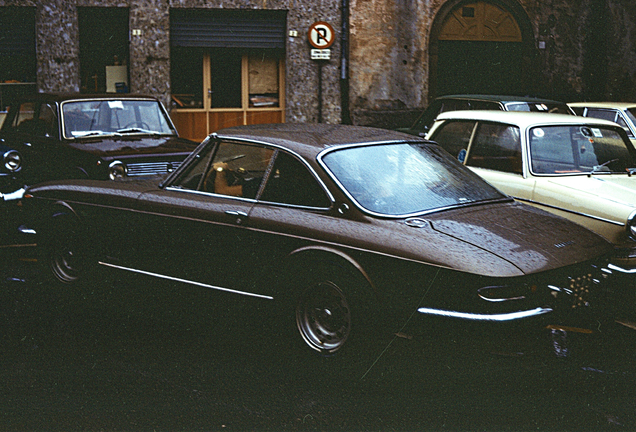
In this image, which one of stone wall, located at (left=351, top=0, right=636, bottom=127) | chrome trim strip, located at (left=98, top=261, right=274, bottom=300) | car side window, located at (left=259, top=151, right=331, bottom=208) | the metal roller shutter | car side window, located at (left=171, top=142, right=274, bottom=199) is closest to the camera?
car side window, located at (left=259, top=151, right=331, bottom=208)

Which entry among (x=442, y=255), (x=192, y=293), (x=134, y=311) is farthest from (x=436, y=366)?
(x=134, y=311)

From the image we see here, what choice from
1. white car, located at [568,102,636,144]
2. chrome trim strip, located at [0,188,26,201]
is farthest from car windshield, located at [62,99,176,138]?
white car, located at [568,102,636,144]

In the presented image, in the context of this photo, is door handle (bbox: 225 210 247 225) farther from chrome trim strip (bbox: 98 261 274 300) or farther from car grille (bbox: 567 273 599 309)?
car grille (bbox: 567 273 599 309)

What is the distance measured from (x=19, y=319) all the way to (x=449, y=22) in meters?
15.0

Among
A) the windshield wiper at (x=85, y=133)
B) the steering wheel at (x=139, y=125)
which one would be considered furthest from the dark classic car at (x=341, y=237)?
the steering wheel at (x=139, y=125)

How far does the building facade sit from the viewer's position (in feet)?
53.0

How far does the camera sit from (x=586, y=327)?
4.21 m

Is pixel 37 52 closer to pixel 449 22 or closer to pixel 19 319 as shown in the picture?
pixel 449 22

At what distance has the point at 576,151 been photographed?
6.68m

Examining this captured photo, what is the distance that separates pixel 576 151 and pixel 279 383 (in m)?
3.76

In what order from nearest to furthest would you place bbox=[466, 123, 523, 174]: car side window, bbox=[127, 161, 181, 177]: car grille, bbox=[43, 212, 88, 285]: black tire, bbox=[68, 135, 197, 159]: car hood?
1. bbox=[43, 212, 88, 285]: black tire
2. bbox=[466, 123, 523, 174]: car side window
3. bbox=[127, 161, 181, 177]: car grille
4. bbox=[68, 135, 197, 159]: car hood

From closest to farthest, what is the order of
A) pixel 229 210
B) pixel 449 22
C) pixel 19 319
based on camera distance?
pixel 229 210 < pixel 19 319 < pixel 449 22

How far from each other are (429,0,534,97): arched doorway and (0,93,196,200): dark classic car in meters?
10.1

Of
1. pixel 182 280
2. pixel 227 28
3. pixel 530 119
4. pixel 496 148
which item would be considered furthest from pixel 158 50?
pixel 182 280
